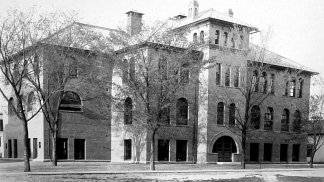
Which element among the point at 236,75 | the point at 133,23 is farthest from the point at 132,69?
the point at 236,75

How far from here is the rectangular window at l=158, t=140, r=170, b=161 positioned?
3319 cm

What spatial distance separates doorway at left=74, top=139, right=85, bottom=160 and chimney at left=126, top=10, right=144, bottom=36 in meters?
11.7

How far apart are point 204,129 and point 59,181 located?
62.8ft

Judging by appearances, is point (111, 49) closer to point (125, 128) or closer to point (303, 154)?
point (125, 128)

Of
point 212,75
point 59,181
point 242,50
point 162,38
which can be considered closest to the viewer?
point 59,181

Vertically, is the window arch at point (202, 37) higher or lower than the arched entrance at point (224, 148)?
higher

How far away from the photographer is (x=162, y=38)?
2453 cm

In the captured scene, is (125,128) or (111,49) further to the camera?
(125,128)

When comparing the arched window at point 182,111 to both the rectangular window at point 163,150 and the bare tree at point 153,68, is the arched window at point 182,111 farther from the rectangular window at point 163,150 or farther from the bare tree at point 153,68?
the bare tree at point 153,68

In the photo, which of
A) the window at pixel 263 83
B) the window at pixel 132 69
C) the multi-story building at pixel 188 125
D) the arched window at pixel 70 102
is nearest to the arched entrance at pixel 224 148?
the multi-story building at pixel 188 125

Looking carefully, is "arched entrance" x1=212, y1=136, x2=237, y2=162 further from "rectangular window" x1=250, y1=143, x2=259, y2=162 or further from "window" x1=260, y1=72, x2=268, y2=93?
"window" x1=260, y1=72, x2=268, y2=93

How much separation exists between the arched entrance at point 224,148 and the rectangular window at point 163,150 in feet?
15.0

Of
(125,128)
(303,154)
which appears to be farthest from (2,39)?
(303,154)

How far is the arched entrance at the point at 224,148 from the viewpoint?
1389 inches
